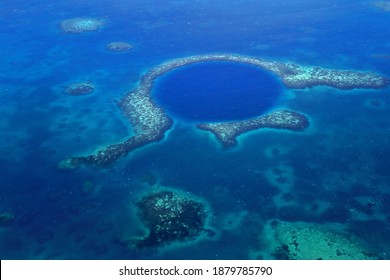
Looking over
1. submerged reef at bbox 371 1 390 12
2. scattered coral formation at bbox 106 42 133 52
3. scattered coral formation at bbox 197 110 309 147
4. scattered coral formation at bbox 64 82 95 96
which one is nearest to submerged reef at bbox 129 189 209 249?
scattered coral formation at bbox 197 110 309 147

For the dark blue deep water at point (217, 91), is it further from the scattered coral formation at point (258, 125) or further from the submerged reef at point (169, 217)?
the submerged reef at point (169, 217)

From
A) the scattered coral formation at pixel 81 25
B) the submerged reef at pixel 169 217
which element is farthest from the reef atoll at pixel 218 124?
the scattered coral formation at pixel 81 25

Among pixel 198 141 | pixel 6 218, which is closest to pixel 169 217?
pixel 198 141

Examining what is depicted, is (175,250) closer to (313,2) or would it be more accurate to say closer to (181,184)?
(181,184)

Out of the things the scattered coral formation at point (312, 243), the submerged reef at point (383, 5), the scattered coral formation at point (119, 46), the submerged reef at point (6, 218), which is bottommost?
the submerged reef at point (6, 218)

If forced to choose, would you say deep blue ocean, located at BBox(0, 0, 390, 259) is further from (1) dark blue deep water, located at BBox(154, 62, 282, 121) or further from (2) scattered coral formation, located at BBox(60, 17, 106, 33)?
(2) scattered coral formation, located at BBox(60, 17, 106, 33)

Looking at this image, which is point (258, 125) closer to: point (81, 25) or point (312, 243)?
point (312, 243)

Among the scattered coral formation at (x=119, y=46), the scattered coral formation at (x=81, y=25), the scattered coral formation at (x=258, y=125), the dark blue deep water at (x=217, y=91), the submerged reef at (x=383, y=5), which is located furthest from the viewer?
the submerged reef at (x=383, y=5)
